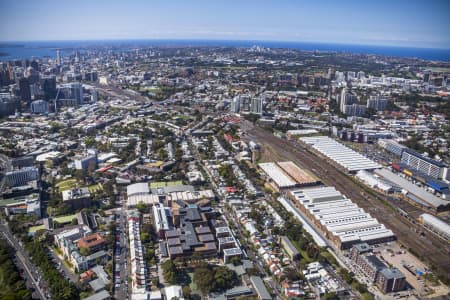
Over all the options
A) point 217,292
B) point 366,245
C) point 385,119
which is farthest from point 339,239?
point 385,119

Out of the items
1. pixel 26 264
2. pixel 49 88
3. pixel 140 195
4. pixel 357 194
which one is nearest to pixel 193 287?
pixel 26 264

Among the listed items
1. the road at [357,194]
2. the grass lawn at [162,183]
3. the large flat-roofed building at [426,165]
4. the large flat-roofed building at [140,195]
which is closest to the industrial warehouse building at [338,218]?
the road at [357,194]

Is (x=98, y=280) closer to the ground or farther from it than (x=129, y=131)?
closer to the ground

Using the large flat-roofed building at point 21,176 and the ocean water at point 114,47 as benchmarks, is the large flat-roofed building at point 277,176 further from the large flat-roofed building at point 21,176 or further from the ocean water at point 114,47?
the ocean water at point 114,47

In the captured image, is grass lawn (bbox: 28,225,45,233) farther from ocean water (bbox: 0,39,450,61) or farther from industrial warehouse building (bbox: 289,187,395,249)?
ocean water (bbox: 0,39,450,61)

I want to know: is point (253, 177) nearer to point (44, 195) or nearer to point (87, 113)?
point (44, 195)

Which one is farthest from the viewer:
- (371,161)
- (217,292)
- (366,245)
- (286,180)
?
(371,161)

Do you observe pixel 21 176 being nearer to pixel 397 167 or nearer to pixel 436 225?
pixel 436 225
